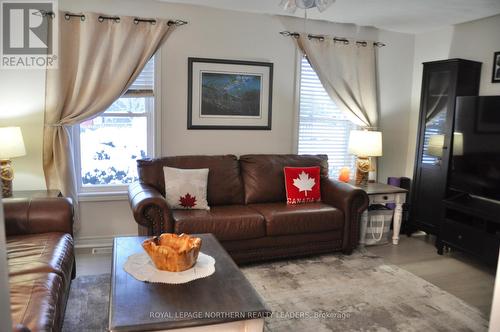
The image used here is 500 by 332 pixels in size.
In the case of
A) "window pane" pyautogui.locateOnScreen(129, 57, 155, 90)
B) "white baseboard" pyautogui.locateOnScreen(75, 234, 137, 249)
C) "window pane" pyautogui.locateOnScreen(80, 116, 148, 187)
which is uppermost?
"window pane" pyautogui.locateOnScreen(129, 57, 155, 90)

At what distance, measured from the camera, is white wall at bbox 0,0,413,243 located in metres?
3.54

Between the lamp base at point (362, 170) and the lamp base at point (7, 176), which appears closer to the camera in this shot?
the lamp base at point (7, 176)

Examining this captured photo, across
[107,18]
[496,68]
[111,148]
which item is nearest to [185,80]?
[107,18]

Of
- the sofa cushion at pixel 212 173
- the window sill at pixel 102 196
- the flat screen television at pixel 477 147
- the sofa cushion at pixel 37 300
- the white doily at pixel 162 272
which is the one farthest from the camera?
the window sill at pixel 102 196

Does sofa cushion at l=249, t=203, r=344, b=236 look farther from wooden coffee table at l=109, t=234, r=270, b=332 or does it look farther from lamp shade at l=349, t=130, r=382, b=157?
wooden coffee table at l=109, t=234, r=270, b=332

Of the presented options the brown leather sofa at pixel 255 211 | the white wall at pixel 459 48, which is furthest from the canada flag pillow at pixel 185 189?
the white wall at pixel 459 48

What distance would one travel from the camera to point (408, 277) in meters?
3.28

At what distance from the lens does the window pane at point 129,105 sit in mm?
3820

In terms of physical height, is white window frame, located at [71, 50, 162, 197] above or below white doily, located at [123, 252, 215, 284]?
above

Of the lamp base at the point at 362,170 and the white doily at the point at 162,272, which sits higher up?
the lamp base at the point at 362,170

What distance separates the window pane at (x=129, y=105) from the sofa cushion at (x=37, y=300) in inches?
82.9

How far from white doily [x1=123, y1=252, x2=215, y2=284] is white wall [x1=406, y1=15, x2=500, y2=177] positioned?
3.45 meters

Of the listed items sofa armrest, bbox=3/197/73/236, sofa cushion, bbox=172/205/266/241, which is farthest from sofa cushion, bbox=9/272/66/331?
sofa cushion, bbox=172/205/266/241

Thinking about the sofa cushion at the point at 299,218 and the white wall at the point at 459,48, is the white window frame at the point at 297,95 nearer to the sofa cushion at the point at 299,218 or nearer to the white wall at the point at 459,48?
the sofa cushion at the point at 299,218
